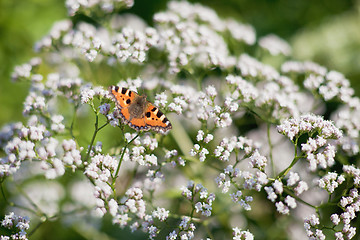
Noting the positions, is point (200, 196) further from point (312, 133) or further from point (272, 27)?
point (272, 27)

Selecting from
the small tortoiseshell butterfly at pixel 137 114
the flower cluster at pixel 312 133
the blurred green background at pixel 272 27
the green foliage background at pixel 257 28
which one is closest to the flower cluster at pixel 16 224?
the small tortoiseshell butterfly at pixel 137 114

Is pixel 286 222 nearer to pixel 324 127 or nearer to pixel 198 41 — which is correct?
pixel 324 127

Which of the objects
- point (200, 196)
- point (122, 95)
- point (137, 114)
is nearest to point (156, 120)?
point (137, 114)

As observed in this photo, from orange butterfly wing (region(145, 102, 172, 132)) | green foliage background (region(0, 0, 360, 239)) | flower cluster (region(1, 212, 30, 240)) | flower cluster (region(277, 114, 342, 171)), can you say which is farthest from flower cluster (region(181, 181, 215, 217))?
green foliage background (region(0, 0, 360, 239))

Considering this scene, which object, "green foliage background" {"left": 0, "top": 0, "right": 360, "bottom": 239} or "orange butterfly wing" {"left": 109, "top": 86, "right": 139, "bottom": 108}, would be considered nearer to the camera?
"orange butterfly wing" {"left": 109, "top": 86, "right": 139, "bottom": 108}

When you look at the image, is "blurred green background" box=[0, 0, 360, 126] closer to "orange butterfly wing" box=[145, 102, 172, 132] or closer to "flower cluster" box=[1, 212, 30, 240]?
"flower cluster" box=[1, 212, 30, 240]

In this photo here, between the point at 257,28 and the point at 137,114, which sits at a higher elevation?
the point at 257,28

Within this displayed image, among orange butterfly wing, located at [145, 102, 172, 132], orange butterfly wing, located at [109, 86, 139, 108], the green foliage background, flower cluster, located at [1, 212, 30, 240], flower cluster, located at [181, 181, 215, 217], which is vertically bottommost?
flower cluster, located at [1, 212, 30, 240]
